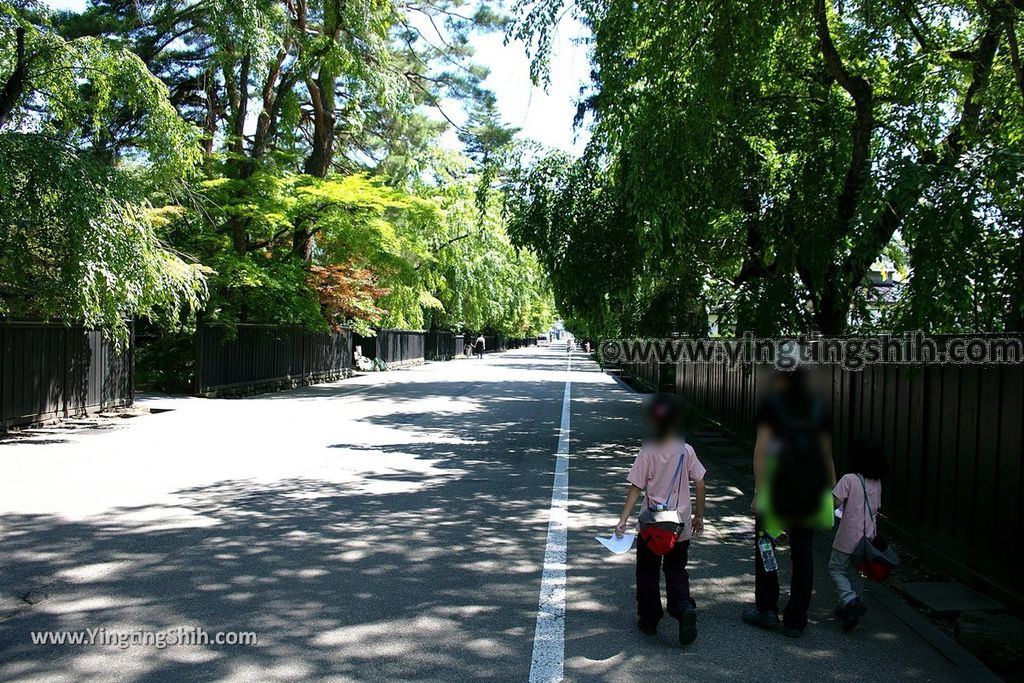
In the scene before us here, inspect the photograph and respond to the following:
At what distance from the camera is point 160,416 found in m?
18.2

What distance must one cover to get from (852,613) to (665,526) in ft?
5.23

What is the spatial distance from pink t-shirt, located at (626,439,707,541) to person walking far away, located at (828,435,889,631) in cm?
110

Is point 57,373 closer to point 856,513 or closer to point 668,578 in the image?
point 668,578

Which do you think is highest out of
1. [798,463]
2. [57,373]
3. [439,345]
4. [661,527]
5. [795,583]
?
[798,463]

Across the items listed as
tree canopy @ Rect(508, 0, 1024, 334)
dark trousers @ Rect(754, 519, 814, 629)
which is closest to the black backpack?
dark trousers @ Rect(754, 519, 814, 629)

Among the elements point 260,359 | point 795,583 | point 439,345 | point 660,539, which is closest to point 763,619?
point 795,583

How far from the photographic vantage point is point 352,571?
21.3ft

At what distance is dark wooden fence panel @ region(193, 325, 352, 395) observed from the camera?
932 inches

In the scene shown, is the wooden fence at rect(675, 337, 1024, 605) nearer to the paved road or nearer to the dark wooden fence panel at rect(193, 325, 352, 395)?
the paved road

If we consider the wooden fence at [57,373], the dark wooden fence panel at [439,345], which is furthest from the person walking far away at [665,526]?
the dark wooden fence panel at [439,345]

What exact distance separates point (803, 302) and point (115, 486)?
9.18m

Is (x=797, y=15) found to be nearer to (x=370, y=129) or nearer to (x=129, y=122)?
(x=129, y=122)

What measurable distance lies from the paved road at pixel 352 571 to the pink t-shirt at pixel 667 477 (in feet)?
3.05

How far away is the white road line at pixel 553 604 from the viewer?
4.74 metres
